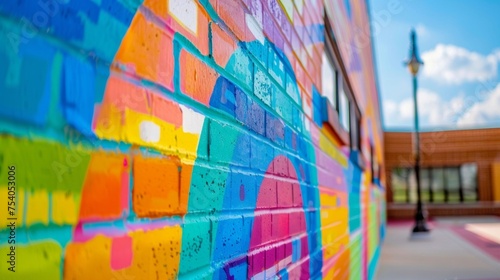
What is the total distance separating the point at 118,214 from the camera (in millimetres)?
757

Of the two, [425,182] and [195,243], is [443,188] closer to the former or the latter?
[425,182]

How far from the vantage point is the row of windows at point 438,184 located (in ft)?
72.3

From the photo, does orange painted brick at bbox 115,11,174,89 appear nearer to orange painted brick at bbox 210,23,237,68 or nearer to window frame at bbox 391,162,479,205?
orange painted brick at bbox 210,23,237,68

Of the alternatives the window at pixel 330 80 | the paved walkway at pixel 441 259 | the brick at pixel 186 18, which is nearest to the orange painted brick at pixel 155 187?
the brick at pixel 186 18

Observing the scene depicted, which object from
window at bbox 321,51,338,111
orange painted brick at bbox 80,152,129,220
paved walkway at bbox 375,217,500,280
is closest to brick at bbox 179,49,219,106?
orange painted brick at bbox 80,152,129,220

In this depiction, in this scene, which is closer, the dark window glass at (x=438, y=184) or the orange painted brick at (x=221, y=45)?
the orange painted brick at (x=221, y=45)

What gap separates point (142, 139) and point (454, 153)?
22.5 metres

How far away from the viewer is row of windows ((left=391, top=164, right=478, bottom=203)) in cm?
2205

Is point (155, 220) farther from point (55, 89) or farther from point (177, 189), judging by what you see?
point (55, 89)

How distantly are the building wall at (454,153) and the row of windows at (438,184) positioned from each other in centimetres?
36

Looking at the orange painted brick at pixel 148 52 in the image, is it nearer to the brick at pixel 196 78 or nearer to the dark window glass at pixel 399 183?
the brick at pixel 196 78

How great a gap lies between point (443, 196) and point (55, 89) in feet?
77.6

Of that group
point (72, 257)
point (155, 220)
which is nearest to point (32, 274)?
point (72, 257)

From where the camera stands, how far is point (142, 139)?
0.83m
